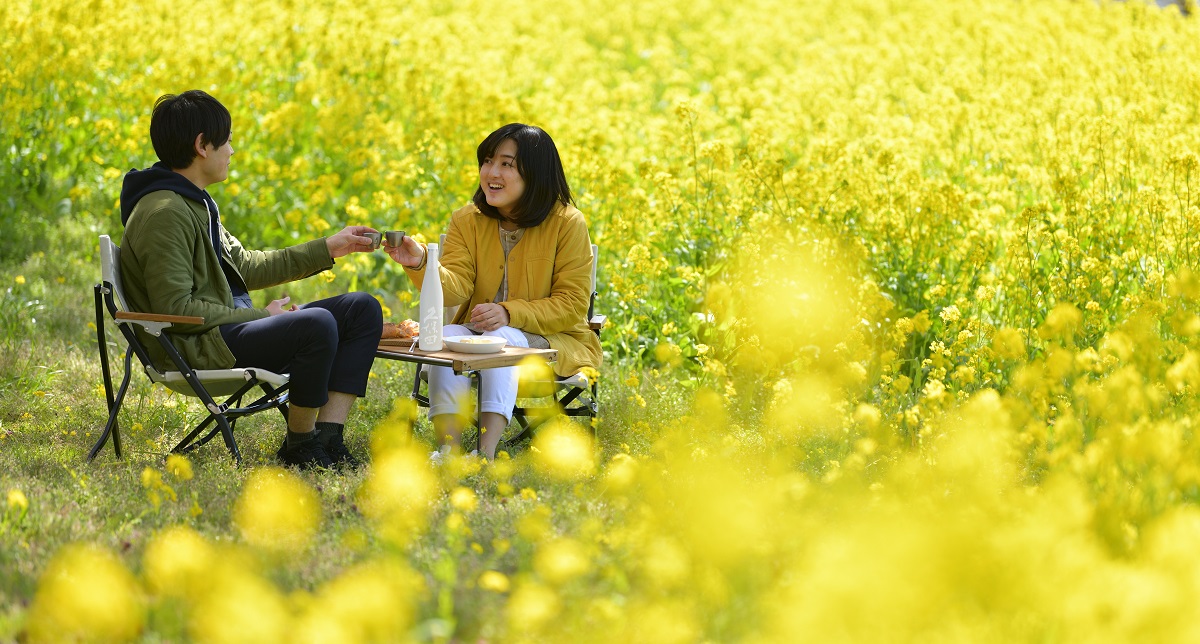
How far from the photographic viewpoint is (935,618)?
1978 millimetres

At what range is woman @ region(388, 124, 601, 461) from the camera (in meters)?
3.76

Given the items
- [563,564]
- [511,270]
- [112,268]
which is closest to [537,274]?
[511,270]

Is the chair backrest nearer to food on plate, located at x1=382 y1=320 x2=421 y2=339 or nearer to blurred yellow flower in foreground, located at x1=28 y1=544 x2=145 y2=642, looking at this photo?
food on plate, located at x1=382 y1=320 x2=421 y2=339

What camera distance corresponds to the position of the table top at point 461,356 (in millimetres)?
3324

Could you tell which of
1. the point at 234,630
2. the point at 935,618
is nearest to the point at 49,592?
the point at 234,630

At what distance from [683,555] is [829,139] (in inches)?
127

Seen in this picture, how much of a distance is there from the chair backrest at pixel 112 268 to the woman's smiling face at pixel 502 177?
115cm

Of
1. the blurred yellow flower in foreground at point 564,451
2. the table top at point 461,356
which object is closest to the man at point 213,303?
the table top at point 461,356

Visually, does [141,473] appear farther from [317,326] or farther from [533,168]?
[533,168]

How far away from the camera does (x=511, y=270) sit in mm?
4023

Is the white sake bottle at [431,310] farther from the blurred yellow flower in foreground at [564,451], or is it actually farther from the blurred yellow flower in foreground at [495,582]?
the blurred yellow flower in foreground at [495,582]

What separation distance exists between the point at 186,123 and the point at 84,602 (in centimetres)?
185

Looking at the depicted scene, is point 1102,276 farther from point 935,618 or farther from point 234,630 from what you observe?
point 234,630

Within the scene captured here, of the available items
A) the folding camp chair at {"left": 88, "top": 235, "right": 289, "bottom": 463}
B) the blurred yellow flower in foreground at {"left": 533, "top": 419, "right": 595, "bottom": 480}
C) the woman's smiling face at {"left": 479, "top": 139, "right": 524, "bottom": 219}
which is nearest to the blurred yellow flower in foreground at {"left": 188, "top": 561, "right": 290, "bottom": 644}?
the blurred yellow flower in foreground at {"left": 533, "top": 419, "right": 595, "bottom": 480}
